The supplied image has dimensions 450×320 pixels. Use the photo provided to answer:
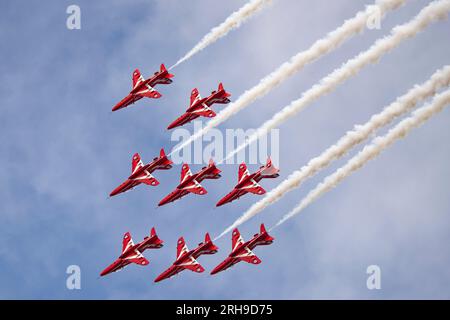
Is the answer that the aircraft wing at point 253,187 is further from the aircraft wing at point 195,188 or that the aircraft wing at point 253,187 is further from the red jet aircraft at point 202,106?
the red jet aircraft at point 202,106

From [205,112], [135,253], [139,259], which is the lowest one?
[139,259]

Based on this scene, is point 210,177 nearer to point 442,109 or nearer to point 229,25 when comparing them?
point 229,25

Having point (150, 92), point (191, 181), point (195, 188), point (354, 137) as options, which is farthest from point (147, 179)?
point (354, 137)

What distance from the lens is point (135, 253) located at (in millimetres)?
93688

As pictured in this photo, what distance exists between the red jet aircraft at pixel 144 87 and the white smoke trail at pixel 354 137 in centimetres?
1620

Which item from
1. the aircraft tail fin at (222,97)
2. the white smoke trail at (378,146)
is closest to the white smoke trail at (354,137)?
the white smoke trail at (378,146)

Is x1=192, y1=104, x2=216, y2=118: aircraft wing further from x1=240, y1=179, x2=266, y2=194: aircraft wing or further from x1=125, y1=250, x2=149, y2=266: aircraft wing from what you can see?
x1=125, y1=250, x2=149, y2=266: aircraft wing

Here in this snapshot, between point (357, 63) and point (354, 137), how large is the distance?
4.41 meters

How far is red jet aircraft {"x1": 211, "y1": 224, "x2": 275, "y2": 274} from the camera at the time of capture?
8988 centimetres

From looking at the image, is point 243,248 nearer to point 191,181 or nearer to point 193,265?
point 193,265

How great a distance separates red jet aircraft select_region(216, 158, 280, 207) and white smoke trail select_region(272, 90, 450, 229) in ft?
39.2

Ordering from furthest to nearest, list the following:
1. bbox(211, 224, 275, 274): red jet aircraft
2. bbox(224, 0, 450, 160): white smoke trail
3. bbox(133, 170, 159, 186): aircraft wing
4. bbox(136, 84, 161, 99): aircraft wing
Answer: bbox(136, 84, 161, 99): aircraft wing, bbox(133, 170, 159, 186): aircraft wing, bbox(211, 224, 275, 274): red jet aircraft, bbox(224, 0, 450, 160): white smoke trail

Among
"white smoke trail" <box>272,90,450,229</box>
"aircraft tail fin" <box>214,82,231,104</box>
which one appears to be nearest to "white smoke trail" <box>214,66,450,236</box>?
"white smoke trail" <box>272,90,450,229</box>
